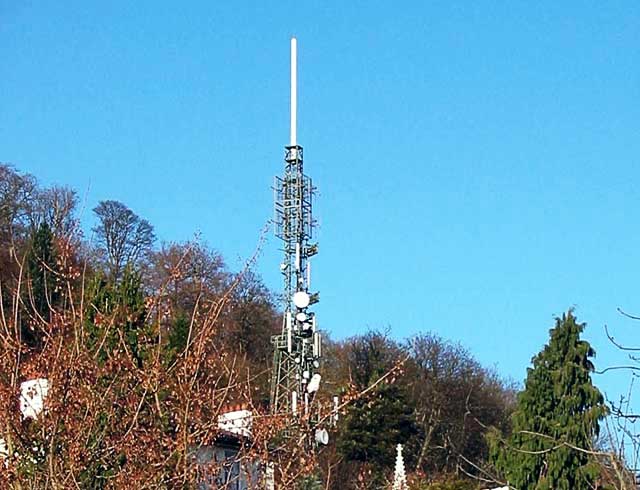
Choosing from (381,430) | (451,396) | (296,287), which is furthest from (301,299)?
(451,396)

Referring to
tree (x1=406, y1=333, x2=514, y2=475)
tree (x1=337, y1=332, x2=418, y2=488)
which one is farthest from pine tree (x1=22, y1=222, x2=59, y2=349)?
tree (x1=406, y1=333, x2=514, y2=475)

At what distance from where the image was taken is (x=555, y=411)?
18047 millimetres

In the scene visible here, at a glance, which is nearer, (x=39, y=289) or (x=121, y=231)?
(x=39, y=289)

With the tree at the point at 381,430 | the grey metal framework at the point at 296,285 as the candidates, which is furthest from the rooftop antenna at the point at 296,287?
the tree at the point at 381,430

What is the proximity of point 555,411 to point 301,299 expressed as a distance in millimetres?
6253

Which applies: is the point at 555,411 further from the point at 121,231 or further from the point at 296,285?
the point at 121,231

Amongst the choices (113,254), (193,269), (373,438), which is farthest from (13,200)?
(193,269)

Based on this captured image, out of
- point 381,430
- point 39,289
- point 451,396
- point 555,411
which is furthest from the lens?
point 451,396

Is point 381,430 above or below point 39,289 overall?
above

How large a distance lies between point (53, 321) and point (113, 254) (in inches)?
1204

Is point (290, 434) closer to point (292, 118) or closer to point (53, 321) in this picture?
point (53, 321)

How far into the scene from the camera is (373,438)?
1352 inches

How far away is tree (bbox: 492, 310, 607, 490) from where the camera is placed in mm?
17375

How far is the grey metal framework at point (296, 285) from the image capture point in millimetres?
21844
